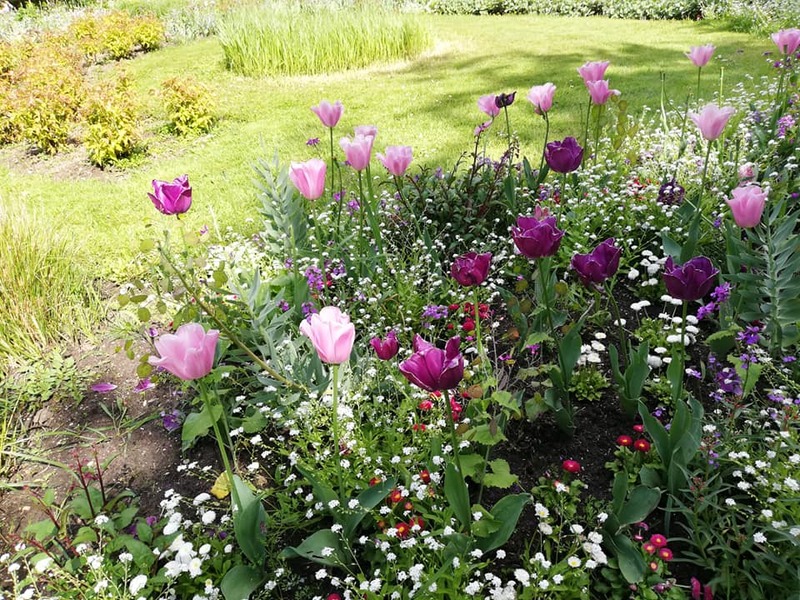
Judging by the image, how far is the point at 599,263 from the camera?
5.71 ft

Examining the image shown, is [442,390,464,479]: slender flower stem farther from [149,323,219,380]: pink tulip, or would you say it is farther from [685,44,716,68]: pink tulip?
[685,44,716,68]: pink tulip

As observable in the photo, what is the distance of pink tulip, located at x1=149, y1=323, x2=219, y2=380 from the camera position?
141 cm

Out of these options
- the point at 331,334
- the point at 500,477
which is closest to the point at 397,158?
the point at 331,334

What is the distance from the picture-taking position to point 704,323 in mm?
2619

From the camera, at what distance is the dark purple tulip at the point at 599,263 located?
5.65ft

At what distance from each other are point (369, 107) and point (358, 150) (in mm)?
4952

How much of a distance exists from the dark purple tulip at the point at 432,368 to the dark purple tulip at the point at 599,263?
24.3 inches

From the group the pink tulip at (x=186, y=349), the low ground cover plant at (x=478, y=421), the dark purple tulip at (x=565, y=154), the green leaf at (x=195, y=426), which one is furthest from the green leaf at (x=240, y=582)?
the dark purple tulip at (x=565, y=154)

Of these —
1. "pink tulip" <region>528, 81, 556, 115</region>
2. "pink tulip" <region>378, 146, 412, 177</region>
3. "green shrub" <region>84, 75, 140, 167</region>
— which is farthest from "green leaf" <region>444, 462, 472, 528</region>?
"green shrub" <region>84, 75, 140, 167</region>

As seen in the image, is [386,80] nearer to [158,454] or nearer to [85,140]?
[85,140]

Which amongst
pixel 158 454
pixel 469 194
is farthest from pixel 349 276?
pixel 158 454

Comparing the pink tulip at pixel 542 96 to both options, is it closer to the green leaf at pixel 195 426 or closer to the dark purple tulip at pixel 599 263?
the dark purple tulip at pixel 599 263

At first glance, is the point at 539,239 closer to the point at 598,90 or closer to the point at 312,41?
the point at 598,90

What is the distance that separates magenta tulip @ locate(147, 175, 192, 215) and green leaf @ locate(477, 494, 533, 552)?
60.0 inches
